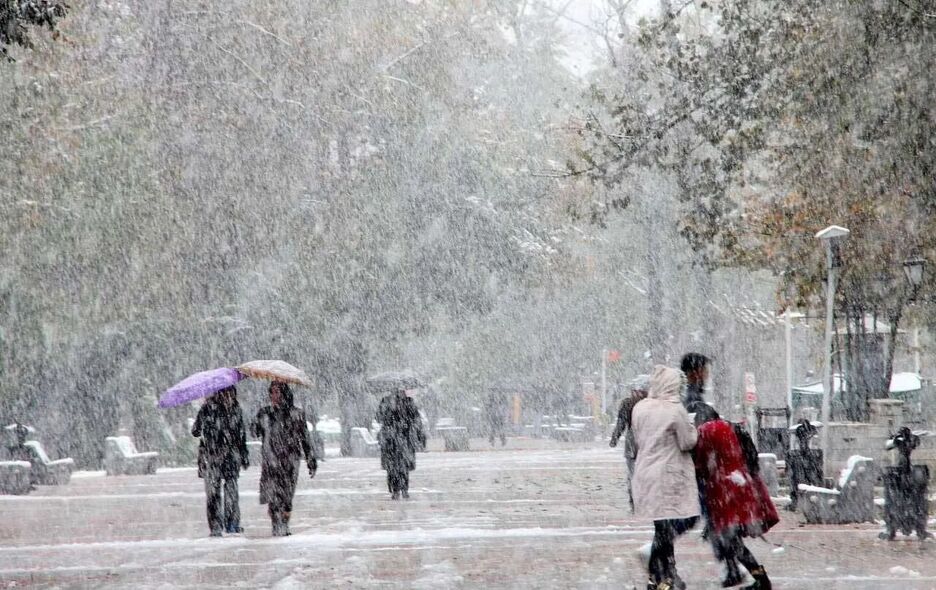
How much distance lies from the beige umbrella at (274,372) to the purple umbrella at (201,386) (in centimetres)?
16

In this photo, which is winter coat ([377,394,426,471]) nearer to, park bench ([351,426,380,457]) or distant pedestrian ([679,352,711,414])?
distant pedestrian ([679,352,711,414])

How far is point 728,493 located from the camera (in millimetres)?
9375

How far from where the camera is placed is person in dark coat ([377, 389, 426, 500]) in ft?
69.8

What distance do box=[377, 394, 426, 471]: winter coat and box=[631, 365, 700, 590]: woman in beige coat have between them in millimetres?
12253

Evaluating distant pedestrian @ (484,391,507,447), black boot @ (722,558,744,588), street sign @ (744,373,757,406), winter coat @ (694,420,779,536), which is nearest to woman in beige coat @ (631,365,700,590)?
winter coat @ (694,420,779,536)

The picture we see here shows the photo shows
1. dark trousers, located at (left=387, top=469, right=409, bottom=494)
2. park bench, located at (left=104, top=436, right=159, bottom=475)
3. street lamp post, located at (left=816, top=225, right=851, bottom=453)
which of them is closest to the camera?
street lamp post, located at (left=816, top=225, right=851, bottom=453)

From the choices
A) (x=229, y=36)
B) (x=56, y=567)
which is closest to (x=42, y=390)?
(x=229, y=36)

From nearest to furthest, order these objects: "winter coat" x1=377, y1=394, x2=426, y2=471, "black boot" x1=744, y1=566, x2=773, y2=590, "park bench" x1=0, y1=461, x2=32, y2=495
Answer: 1. "black boot" x1=744, y1=566, x2=773, y2=590
2. "winter coat" x1=377, y1=394, x2=426, y2=471
3. "park bench" x1=0, y1=461, x2=32, y2=495

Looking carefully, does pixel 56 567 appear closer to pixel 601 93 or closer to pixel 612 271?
pixel 601 93

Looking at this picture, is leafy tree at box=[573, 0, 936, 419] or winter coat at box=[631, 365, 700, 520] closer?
winter coat at box=[631, 365, 700, 520]

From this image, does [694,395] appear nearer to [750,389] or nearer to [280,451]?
[280,451]

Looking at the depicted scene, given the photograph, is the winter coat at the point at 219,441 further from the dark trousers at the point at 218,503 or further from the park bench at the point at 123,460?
the park bench at the point at 123,460

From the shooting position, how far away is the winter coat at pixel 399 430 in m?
21.6

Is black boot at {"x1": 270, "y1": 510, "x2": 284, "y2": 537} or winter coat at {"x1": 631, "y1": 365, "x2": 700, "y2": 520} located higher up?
winter coat at {"x1": 631, "y1": 365, "x2": 700, "y2": 520}
